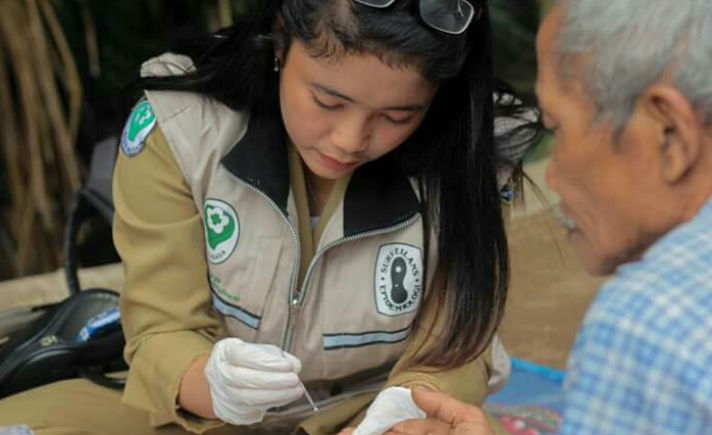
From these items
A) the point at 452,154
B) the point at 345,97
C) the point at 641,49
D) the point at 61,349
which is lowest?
the point at 61,349

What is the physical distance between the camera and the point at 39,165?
9.38 ft

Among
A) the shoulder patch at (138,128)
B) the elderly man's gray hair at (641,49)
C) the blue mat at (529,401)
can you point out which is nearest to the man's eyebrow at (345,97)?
the shoulder patch at (138,128)

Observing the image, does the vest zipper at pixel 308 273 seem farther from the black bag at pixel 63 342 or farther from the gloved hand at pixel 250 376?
the black bag at pixel 63 342

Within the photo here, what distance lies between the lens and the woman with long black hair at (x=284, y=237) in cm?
168

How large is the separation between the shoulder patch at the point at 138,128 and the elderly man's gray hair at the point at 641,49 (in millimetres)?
780

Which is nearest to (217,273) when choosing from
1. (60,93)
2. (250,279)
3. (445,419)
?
(250,279)

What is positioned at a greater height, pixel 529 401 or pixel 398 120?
pixel 398 120

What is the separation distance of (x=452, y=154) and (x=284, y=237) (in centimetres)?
25

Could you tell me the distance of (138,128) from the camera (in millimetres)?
1735

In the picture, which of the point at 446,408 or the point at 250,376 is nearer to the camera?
the point at 446,408

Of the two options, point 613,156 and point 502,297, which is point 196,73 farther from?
point 613,156

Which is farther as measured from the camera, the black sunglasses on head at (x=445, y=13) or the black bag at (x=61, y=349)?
the black bag at (x=61, y=349)

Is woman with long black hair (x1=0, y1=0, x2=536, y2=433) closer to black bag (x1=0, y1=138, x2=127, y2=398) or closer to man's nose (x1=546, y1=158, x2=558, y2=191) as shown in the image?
black bag (x1=0, y1=138, x2=127, y2=398)

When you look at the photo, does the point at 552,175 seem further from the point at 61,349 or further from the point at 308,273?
the point at 61,349
